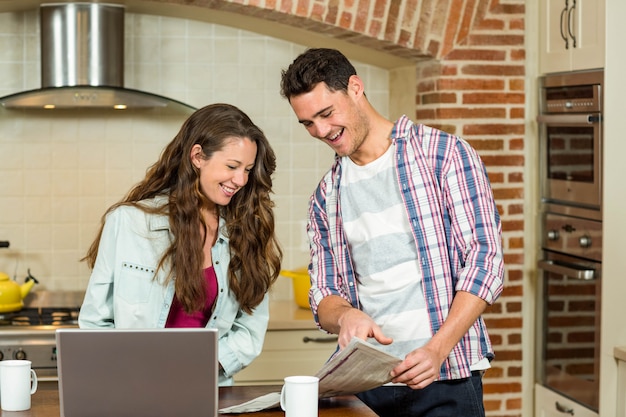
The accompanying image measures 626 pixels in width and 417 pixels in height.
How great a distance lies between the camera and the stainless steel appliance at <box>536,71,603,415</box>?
3.81 metres

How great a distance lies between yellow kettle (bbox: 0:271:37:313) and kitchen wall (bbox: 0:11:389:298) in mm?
240

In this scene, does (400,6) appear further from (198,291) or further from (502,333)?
(198,291)

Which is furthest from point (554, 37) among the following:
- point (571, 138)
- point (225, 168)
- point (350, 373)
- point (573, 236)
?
point (350, 373)

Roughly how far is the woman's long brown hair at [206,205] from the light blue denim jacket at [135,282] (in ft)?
0.12

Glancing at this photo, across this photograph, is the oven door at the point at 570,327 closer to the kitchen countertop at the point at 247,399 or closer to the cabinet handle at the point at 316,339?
the cabinet handle at the point at 316,339

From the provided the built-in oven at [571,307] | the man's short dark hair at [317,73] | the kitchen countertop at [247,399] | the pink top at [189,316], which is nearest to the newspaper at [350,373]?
the kitchen countertop at [247,399]

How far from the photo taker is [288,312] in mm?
4531

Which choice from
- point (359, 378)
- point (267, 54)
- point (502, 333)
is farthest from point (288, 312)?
point (359, 378)

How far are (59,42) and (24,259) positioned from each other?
3.57ft

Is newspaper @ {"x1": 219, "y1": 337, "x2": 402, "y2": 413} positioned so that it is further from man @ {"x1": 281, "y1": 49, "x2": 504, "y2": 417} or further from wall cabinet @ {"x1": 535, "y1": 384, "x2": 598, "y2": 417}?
wall cabinet @ {"x1": 535, "y1": 384, "x2": 598, "y2": 417}

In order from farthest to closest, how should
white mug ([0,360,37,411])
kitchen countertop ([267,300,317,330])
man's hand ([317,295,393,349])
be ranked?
kitchen countertop ([267,300,317,330]) → man's hand ([317,295,393,349]) → white mug ([0,360,37,411])

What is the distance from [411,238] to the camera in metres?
2.60

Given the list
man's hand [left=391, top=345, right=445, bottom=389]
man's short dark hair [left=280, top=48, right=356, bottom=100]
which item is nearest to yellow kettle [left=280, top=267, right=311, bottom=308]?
man's short dark hair [left=280, top=48, right=356, bottom=100]

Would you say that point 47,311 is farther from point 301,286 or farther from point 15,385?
point 15,385
